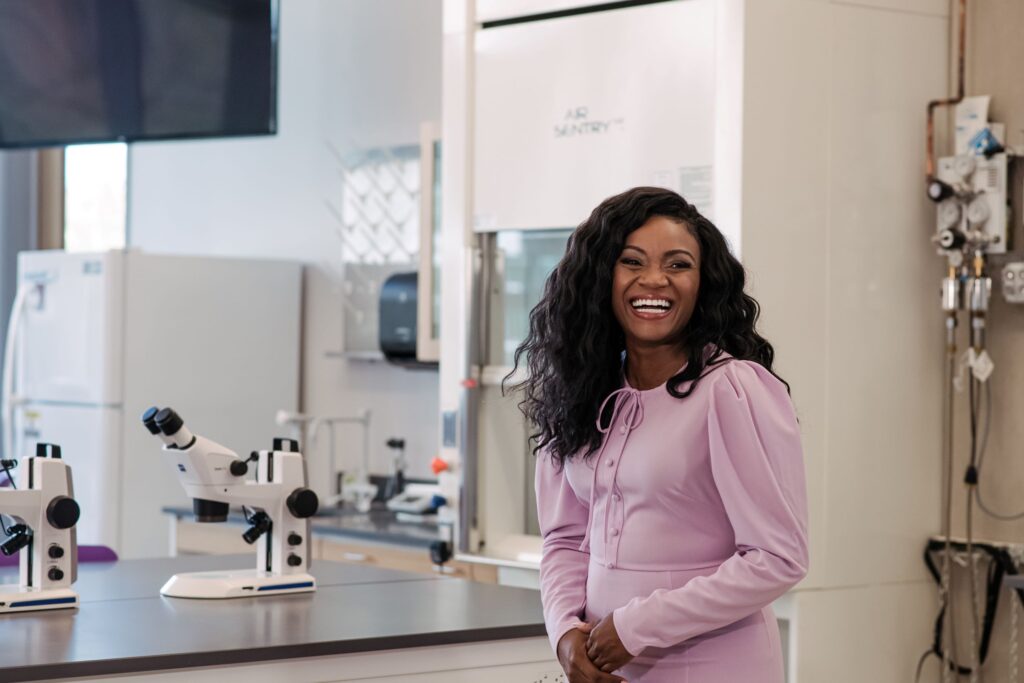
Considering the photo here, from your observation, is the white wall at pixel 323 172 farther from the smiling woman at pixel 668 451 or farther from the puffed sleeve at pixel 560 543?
the smiling woman at pixel 668 451

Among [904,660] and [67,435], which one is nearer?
[904,660]

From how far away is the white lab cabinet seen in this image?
358cm

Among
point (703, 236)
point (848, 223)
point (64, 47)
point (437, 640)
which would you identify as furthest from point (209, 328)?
point (703, 236)

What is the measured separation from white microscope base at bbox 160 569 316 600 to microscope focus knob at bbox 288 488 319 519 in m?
0.13

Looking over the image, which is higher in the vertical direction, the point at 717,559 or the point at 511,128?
the point at 511,128

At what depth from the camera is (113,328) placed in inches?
201

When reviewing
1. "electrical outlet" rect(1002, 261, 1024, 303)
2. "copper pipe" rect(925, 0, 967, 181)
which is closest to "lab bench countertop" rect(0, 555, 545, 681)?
"electrical outlet" rect(1002, 261, 1024, 303)

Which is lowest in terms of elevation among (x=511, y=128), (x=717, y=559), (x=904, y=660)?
(x=904, y=660)

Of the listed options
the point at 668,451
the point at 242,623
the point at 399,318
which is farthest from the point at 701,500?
the point at 399,318

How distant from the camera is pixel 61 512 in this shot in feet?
9.14

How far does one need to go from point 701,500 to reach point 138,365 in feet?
11.8

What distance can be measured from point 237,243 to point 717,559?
4.31 meters

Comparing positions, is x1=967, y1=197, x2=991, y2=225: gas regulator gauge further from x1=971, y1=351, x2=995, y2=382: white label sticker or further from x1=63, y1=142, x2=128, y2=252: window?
x1=63, y1=142, x2=128, y2=252: window

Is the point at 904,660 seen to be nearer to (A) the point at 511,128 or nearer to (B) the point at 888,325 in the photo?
(B) the point at 888,325
